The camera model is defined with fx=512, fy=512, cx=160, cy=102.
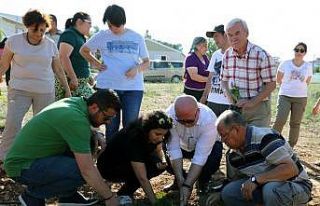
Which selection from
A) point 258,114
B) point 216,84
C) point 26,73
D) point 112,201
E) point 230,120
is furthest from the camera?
point 216,84

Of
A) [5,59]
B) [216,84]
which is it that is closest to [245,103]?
[216,84]

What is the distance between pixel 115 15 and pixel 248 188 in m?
2.29

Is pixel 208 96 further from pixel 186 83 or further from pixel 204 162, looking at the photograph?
pixel 204 162

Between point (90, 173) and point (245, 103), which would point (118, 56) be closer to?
point (245, 103)

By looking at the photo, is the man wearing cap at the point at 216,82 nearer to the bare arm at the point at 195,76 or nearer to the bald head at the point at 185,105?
the bare arm at the point at 195,76

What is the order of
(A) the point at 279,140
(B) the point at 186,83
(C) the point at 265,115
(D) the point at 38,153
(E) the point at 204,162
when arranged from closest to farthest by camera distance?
(A) the point at 279,140 → (D) the point at 38,153 → (E) the point at 204,162 → (C) the point at 265,115 → (B) the point at 186,83

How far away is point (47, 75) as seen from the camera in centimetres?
496

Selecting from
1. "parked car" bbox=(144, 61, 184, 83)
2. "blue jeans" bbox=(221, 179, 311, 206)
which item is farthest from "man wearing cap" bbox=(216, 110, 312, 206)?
"parked car" bbox=(144, 61, 184, 83)

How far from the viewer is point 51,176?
3785mm

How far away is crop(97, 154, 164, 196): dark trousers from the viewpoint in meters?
4.46

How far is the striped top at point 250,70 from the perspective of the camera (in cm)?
459

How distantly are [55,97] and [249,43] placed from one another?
84.4 inches

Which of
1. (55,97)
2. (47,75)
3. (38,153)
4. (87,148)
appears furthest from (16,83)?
(87,148)

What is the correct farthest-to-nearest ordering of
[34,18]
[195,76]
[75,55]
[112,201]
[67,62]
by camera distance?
[195,76]
[75,55]
[67,62]
[34,18]
[112,201]
